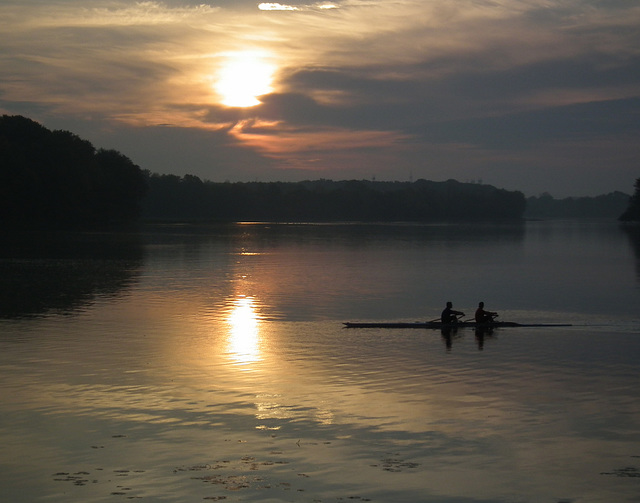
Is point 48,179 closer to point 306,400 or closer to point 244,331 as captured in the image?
point 244,331

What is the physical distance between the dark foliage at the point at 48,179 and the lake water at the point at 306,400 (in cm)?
7636

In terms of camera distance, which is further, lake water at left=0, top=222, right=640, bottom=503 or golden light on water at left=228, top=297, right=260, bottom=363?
golden light on water at left=228, top=297, right=260, bottom=363

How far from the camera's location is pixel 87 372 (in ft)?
77.7

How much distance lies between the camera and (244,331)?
33562 millimetres

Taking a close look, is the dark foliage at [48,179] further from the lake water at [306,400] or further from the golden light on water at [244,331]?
the golden light on water at [244,331]

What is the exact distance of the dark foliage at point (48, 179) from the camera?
119 meters

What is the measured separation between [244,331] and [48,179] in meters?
101

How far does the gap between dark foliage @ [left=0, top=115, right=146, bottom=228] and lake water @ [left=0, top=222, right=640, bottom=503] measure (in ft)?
251

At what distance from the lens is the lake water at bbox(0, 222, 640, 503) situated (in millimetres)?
14312

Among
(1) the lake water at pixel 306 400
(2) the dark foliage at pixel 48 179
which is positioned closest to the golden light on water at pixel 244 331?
(1) the lake water at pixel 306 400

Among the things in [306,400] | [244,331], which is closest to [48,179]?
[244,331]

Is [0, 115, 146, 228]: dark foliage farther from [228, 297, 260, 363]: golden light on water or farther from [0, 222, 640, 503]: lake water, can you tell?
A: [228, 297, 260, 363]: golden light on water

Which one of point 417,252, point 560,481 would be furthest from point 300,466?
point 417,252

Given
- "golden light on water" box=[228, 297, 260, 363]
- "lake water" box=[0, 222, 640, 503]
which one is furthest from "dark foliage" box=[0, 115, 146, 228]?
"golden light on water" box=[228, 297, 260, 363]
